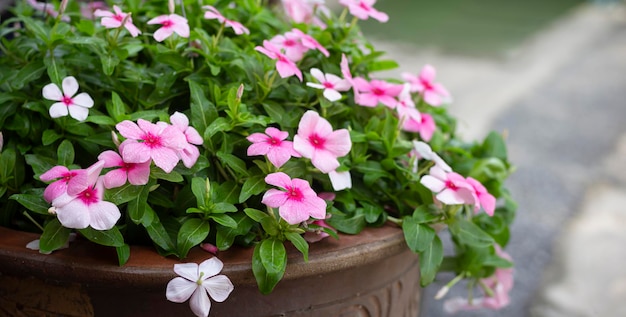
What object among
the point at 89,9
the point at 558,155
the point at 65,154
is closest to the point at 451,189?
the point at 65,154

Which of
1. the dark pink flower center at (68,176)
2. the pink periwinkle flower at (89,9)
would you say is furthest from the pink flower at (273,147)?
the pink periwinkle flower at (89,9)

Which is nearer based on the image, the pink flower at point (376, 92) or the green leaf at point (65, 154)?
the green leaf at point (65, 154)

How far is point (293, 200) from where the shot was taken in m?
0.91

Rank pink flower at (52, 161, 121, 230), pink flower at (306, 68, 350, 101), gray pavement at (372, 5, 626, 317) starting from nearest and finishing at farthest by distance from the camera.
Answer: pink flower at (52, 161, 121, 230), pink flower at (306, 68, 350, 101), gray pavement at (372, 5, 626, 317)

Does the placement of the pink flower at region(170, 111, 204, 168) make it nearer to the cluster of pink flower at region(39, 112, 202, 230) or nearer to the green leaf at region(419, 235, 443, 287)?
the cluster of pink flower at region(39, 112, 202, 230)

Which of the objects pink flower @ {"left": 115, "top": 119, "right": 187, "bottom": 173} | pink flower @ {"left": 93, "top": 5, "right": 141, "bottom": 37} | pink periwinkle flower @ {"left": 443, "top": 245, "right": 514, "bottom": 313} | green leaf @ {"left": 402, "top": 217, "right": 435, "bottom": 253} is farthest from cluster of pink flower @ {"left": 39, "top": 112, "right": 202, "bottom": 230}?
pink periwinkle flower @ {"left": 443, "top": 245, "right": 514, "bottom": 313}

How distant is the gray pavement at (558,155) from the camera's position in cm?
222

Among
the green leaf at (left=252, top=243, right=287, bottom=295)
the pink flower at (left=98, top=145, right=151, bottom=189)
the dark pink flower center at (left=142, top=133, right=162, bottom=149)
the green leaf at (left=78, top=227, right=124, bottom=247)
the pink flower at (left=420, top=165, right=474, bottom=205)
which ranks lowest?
the green leaf at (left=78, top=227, right=124, bottom=247)

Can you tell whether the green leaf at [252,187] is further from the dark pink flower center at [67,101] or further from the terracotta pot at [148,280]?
the dark pink flower center at [67,101]

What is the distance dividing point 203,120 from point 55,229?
0.24 meters

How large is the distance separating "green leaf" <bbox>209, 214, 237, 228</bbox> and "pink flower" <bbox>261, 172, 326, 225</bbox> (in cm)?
5

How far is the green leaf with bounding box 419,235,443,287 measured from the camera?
1045 mm

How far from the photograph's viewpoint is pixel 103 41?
107 cm

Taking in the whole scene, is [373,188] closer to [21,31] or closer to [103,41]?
[103,41]
